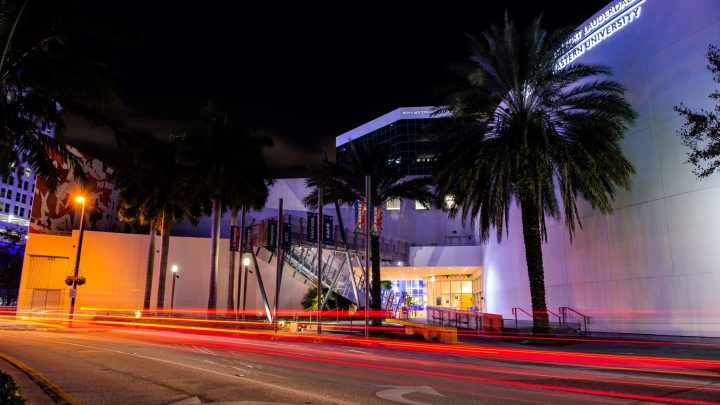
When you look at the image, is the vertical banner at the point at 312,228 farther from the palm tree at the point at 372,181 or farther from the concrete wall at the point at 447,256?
the concrete wall at the point at 447,256

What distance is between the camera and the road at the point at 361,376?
27.6 feet

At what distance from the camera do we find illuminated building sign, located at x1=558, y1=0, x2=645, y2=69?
940 inches

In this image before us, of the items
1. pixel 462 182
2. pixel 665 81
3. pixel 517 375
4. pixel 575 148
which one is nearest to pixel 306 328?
pixel 462 182

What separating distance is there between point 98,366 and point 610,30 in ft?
83.8

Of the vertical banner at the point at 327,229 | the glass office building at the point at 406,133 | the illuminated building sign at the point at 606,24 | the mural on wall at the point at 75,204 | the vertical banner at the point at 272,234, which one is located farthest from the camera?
the glass office building at the point at 406,133

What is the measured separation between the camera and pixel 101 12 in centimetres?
1073

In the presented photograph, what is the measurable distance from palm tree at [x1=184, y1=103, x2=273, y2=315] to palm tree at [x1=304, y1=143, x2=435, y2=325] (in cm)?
539

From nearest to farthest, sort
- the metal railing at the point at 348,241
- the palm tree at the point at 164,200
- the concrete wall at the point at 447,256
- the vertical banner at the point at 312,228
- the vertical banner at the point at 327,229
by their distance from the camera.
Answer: the vertical banner at the point at 312,228 → the vertical banner at the point at 327,229 → the metal railing at the point at 348,241 → the palm tree at the point at 164,200 → the concrete wall at the point at 447,256

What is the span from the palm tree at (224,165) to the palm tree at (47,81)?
829 inches

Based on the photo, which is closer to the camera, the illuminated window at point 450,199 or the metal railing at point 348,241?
the illuminated window at point 450,199

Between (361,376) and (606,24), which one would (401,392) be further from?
(606,24)

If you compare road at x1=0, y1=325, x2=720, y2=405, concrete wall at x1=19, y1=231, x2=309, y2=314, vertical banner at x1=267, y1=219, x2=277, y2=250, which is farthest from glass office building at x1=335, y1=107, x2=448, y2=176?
road at x1=0, y1=325, x2=720, y2=405

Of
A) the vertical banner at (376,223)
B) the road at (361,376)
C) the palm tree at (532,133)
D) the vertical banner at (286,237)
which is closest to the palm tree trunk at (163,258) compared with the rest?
the vertical banner at (286,237)

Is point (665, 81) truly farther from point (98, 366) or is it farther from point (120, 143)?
point (98, 366)
